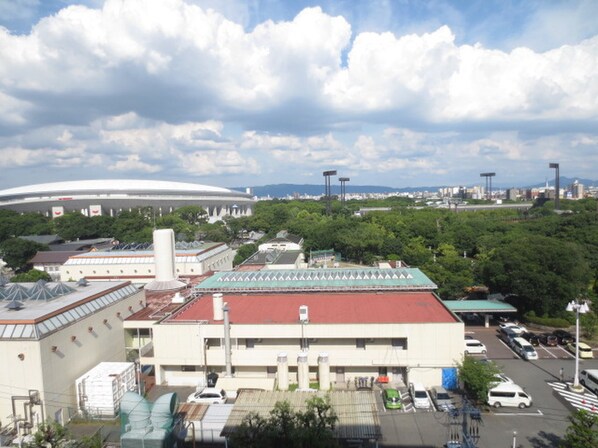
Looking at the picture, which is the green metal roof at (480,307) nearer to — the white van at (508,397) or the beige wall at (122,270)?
the white van at (508,397)

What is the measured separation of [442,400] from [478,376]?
1.51 meters

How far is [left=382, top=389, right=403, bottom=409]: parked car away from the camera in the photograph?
1369 cm

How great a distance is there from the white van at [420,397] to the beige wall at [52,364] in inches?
489

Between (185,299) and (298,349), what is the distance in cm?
849

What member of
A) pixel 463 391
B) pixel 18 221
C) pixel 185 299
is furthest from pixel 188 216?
pixel 463 391

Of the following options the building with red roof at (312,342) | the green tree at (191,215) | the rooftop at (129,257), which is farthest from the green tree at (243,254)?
the green tree at (191,215)

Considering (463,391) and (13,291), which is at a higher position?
(13,291)

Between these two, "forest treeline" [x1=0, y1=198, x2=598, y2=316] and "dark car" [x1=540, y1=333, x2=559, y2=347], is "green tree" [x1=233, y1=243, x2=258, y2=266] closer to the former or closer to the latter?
"forest treeline" [x1=0, y1=198, x2=598, y2=316]

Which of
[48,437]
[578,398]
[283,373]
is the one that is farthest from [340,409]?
[578,398]

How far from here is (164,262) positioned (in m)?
24.8

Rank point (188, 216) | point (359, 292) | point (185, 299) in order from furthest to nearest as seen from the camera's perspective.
A: 1. point (188, 216)
2. point (185, 299)
3. point (359, 292)

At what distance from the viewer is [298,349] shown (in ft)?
52.4

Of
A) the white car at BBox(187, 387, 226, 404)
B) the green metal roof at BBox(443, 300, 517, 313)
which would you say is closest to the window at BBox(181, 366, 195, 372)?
the white car at BBox(187, 387, 226, 404)

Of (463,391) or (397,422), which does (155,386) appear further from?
(463,391)
